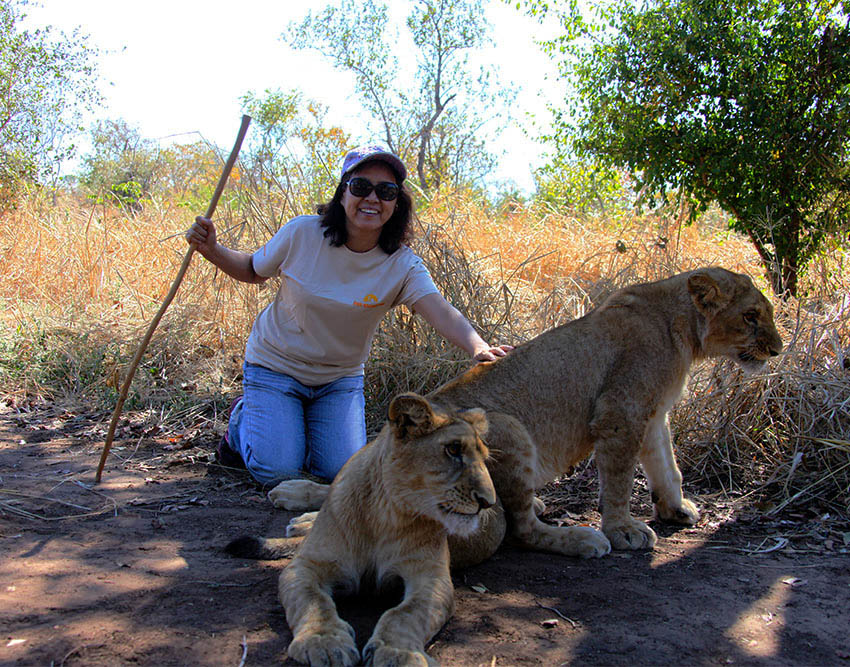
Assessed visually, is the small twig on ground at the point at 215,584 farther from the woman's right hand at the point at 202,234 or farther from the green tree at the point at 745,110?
the green tree at the point at 745,110

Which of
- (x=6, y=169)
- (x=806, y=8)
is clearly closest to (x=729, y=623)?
(x=806, y=8)

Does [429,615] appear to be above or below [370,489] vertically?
below

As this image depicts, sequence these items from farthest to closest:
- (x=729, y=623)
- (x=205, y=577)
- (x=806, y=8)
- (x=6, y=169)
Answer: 1. (x=6, y=169)
2. (x=806, y=8)
3. (x=205, y=577)
4. (x=729, y=623)

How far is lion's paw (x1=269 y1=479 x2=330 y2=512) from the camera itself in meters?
4.38

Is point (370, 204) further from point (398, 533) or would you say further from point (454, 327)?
point (398, 533)

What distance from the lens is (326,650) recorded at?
245 centimetres

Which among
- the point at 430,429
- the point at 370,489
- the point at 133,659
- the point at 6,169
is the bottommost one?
the point at 133,659

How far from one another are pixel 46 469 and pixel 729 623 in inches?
164

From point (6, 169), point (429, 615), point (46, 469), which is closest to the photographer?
point (429, 615)

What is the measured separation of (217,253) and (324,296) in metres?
0.70

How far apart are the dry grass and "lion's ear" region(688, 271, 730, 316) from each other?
3.58 ft

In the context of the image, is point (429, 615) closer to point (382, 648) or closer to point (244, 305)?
point (382, 648)

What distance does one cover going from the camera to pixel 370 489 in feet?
10.1

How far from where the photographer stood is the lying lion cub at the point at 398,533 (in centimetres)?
255
